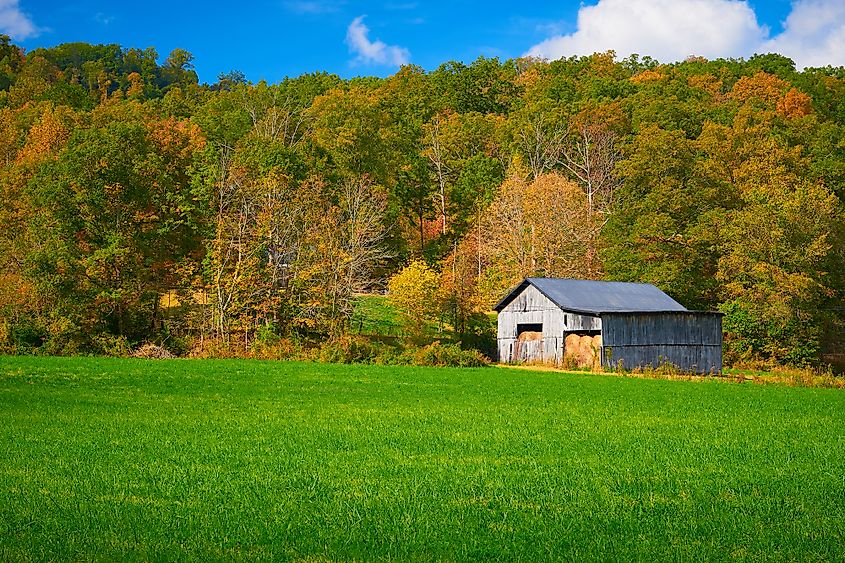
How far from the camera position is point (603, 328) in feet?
153

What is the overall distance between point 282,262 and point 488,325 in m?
14.7

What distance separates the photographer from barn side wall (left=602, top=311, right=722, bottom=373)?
46.8 m

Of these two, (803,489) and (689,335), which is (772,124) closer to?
(689,335)

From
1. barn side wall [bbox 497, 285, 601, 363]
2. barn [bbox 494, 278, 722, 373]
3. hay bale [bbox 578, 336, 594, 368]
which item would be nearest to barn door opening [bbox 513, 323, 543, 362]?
barn [bbox 494, 278, 722, 373]

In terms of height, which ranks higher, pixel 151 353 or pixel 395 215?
pixel 395 215

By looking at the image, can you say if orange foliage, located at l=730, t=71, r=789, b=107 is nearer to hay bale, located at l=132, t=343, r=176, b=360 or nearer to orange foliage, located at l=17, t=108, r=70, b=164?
hay bale, located at l=132, t=343, r=176, b=360

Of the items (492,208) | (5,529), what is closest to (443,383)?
(5,529)

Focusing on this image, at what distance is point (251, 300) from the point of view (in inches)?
2094

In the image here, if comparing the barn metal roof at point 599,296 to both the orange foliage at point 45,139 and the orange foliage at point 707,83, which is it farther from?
the orange foliage at point 707,83

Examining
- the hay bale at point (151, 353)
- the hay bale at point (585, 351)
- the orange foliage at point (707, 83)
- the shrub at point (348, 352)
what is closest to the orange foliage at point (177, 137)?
the hay bale at point (151, 353)

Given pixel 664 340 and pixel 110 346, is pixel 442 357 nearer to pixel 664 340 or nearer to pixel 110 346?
pixel 664 340

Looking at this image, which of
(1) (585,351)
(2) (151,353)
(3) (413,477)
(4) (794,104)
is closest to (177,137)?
(2) (151,353)

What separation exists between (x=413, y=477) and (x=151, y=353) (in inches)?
1474

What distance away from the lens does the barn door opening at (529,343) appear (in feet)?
168
